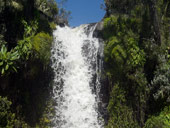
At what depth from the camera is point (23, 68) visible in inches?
398

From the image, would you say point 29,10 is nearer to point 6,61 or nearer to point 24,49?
point 24,49

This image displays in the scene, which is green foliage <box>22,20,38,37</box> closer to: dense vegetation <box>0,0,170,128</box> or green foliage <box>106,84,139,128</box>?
dense vegetation <box>0,0,170,128</box>

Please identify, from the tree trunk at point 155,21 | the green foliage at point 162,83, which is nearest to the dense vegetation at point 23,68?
the green foliage at point 162,83

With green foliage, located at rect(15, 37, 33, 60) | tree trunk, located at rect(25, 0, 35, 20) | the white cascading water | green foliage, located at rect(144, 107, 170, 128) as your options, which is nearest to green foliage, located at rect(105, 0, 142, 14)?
the white cascading water

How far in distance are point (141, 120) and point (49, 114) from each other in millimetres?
4829

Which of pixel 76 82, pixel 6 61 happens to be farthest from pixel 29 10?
pixel 76 82

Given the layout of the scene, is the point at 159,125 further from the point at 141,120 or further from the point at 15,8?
the point at 15,8

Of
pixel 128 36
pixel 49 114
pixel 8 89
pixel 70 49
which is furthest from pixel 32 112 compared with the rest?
pixel 128 36

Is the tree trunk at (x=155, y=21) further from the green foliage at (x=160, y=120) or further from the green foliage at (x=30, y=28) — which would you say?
the green foliage at (x=30, y=28)

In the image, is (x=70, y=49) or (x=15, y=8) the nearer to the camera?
(x=15, y=8)

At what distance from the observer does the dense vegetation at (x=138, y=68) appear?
9789 mm

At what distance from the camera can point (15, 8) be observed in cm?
1106

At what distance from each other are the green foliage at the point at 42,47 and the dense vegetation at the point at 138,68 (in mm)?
3488

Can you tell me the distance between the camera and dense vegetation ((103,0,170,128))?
9.79m
